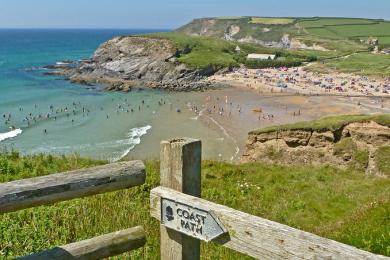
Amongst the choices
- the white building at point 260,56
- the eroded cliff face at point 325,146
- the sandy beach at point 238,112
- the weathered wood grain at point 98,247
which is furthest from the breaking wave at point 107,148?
the white building at point 260,56

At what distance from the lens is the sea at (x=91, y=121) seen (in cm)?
4338

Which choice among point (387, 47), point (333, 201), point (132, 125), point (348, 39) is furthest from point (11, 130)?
point (348, 39)

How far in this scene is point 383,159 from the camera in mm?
24422

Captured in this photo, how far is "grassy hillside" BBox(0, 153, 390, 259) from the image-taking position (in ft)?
19.2

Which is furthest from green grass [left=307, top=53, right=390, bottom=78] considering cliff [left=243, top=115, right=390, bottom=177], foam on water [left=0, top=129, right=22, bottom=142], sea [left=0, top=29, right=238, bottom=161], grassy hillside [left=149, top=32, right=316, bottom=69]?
cliff [left=243, top=115, right=390, bottom=177]

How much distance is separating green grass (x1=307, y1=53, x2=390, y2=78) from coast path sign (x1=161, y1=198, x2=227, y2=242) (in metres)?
107

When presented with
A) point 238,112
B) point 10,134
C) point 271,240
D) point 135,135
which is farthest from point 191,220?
point 238,112

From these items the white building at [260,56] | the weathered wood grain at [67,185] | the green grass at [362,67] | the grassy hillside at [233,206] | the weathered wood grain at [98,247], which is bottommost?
the green grass at [362,67]

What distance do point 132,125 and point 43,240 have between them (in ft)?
161

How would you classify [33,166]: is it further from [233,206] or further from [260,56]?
[260,56]

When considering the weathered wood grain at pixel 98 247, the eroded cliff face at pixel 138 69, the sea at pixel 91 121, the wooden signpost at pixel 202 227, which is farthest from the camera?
the eroded cliff face at pixel 138 69

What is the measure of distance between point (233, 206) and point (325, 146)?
18589mm

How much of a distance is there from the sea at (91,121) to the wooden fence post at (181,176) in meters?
31.6

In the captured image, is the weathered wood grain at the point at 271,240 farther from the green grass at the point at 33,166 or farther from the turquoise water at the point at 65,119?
the turquoise water at the point at 65,119
